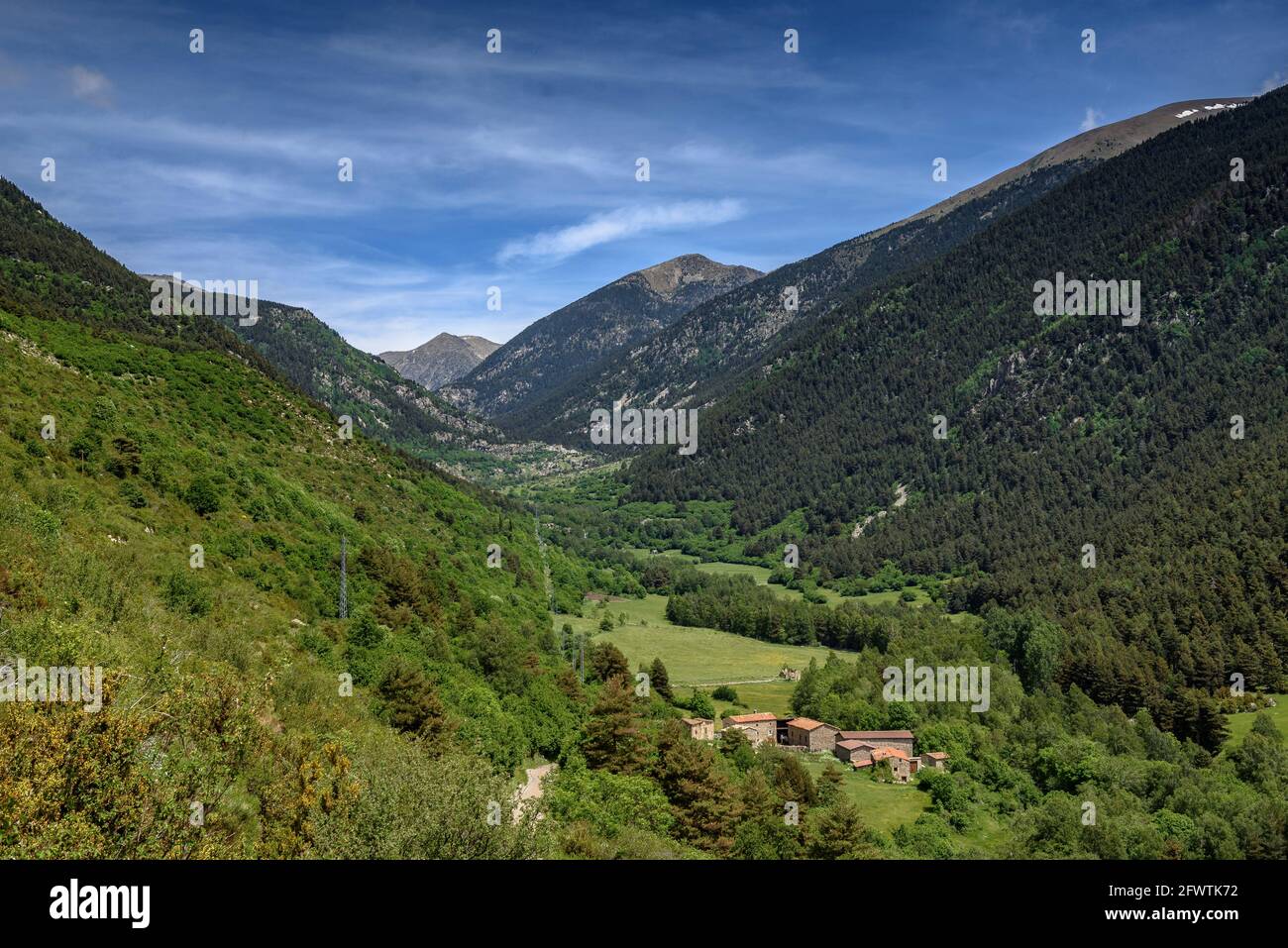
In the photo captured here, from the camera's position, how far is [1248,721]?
9844 cm

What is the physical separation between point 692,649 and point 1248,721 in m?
74.6

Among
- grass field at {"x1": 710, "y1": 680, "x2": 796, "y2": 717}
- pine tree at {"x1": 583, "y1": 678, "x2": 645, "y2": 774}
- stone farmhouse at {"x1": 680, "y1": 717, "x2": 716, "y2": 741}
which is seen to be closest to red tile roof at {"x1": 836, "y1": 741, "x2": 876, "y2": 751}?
grass field at {"x1": 710, "y1": 680, "x2": 796, "y2": 717}

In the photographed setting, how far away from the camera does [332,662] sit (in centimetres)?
4209

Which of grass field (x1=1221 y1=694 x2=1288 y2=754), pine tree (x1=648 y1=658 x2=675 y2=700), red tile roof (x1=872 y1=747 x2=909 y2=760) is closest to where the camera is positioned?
red tile roof (x1=872 y1=747 x2=909 y2=760)

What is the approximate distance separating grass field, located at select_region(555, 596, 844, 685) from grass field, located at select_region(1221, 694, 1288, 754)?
5232 cm

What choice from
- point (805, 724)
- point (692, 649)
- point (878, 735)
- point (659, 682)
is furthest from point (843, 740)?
point (692, 649)

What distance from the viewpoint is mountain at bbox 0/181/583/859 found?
18547mm

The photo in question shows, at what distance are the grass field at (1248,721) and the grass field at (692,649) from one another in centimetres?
5232

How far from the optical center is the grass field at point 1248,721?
301 ft

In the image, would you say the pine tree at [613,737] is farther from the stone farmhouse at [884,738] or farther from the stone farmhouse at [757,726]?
the stone farmhouse at [884,738]

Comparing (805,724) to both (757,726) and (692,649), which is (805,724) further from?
(692,649)

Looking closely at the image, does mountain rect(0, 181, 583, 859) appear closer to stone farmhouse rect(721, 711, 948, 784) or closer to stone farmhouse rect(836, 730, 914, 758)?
stone farmhouse rect(721, 711, 948, 784)
